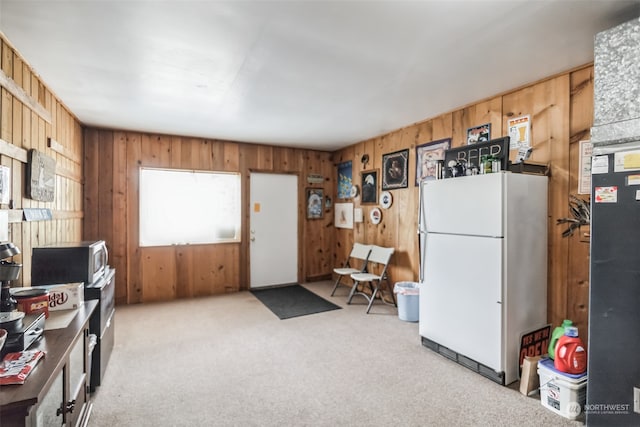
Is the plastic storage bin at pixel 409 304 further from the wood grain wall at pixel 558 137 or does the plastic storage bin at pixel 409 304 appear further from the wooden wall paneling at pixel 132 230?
the wooden wall paneling at pixel 132 230

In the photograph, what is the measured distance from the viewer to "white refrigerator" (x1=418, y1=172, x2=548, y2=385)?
7.80ft

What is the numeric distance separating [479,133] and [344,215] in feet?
8.93

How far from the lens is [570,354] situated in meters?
2.10

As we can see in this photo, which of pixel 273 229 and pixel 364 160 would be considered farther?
pixel 273 229

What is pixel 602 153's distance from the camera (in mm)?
1848

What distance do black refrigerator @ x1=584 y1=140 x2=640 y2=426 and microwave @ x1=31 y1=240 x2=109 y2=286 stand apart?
3.32m

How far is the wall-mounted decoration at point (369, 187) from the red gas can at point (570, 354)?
293 cm

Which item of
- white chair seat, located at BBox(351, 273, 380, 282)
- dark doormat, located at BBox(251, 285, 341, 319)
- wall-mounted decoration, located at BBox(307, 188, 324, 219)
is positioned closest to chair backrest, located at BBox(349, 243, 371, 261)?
white chair seat, located at BBox(351, 273, 380, 282)

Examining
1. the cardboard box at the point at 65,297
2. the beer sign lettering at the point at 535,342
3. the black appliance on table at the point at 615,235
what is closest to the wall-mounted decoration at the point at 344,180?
the beer sign lettering at the point at 535,342

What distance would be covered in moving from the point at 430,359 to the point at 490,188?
154 centimetres

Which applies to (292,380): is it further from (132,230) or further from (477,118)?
(132,230)

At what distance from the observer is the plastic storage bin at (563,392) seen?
78.9 inches

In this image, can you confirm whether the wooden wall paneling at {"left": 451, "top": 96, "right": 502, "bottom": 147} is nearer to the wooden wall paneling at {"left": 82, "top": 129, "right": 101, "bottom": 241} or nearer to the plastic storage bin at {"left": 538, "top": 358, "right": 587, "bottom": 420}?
the plastic storage bin at {"left": 538, "top": 358, "right": 587, "bottom": 420}

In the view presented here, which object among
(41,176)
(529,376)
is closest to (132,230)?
(41,176)
